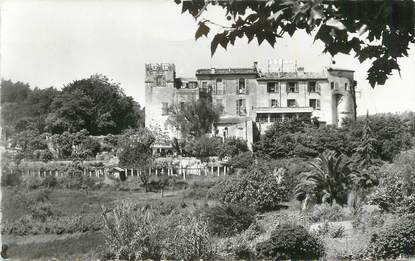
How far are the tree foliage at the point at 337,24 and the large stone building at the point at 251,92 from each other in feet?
144

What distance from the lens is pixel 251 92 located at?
166 feet

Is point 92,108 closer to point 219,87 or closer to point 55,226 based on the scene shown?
point 219,87

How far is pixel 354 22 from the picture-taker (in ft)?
13.8

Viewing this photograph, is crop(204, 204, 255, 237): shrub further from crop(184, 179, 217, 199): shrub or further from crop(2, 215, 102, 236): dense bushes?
crop(184, 179, 217, 199): shrub

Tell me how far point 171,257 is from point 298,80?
39765mm

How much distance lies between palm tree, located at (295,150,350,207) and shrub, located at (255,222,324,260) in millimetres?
10027

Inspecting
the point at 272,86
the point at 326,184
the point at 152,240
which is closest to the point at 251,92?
the point at 272,86

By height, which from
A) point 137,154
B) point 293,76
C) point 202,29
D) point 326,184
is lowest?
point 326,184

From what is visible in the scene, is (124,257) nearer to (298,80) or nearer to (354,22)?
(354,22)

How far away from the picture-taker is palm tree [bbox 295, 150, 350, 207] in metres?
24.3

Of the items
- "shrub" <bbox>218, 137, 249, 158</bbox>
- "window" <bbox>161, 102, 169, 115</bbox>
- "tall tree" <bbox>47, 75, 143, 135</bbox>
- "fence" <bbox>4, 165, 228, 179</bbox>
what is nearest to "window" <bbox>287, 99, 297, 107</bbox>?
"shrub" <bbox>218, 137, 249, 158</bbox>

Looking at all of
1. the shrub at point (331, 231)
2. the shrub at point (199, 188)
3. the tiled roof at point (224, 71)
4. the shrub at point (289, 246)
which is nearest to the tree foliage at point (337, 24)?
the shrub at point (289, 246)

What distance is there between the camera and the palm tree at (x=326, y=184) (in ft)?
79.6

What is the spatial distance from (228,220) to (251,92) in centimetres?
3326
